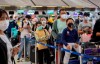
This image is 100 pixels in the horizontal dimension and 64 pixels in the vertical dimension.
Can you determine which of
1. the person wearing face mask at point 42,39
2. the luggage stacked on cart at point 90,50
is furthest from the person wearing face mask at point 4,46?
the person wearing face mask at point 42,39

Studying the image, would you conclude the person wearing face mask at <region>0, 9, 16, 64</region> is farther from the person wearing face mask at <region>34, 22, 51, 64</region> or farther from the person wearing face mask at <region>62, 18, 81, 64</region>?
the person wearing face mask at <region>34, 22, 51, 64</region>

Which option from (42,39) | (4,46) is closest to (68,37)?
(42,39)

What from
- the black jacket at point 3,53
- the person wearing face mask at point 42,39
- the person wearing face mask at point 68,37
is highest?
the black jacket at point 3,53

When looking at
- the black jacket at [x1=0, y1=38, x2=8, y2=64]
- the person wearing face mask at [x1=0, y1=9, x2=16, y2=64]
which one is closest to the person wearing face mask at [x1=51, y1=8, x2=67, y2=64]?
the person wearing face mask at [x1=0, y1=9, x2=16, y2=64]

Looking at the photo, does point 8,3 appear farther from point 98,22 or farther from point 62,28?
point 98,22

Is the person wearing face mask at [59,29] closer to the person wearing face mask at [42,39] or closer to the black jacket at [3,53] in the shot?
the person wearing face mask at [42,39]

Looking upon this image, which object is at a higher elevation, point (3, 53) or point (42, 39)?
point (3, 53)

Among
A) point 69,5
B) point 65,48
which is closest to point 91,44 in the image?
point 65,48

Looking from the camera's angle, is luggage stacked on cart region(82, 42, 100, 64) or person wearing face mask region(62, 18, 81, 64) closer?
luggage stacked on cart region(82, 42, 100, 64)

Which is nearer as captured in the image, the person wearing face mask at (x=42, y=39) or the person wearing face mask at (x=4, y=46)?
the person wearing face mask at (x=4, y=46)

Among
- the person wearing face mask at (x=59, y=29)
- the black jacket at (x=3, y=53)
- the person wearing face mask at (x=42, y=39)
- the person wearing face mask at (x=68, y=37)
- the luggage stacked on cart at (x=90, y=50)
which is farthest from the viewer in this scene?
the person wearing face mask at (x=42, y=39)

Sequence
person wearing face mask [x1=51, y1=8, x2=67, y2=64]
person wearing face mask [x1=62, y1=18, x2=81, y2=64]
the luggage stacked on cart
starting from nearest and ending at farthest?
the luggage stacked on cart, person wearing face mask [x1=62, y1=18, x2=81, y2=64], person wearing face mask [x1=51, y1=8, x2=67, y2=64]

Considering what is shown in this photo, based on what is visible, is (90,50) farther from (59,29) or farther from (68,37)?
(59,29)

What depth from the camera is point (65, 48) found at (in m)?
6.52
